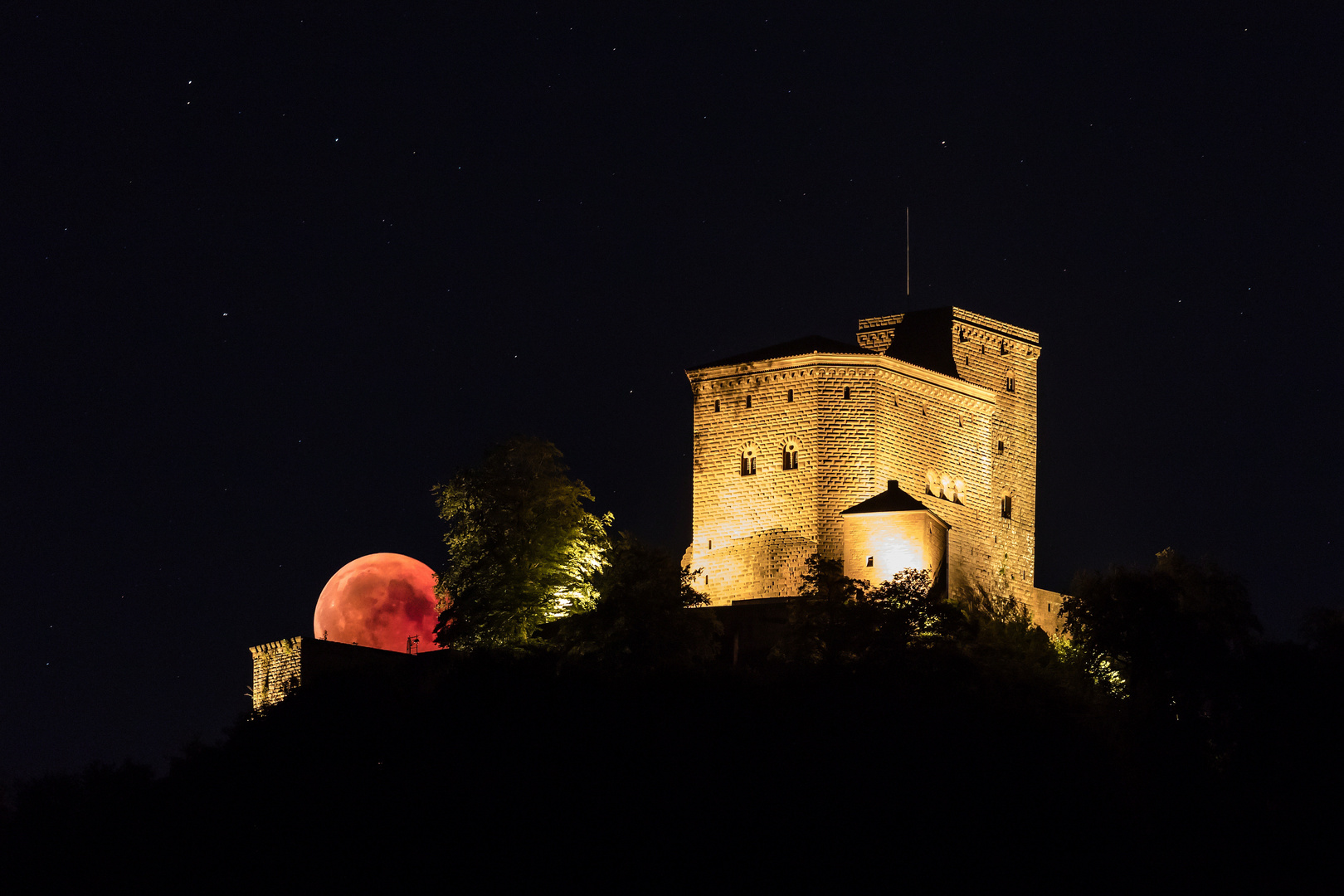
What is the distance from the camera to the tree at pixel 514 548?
62375 mm

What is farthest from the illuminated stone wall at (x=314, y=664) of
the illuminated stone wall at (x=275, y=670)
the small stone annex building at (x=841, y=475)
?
the small stone annex building at (x=841, y=475)

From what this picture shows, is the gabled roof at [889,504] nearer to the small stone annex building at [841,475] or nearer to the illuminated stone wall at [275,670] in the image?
the small stone annex building at [841,475]

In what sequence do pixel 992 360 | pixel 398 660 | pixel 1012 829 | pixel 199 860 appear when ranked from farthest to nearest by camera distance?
pixel 992 360 → pixel 398 660 → pixel 199 860 → pixel 1012 829

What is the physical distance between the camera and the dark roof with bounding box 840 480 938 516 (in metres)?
64.3

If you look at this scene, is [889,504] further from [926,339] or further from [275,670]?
[275,670]

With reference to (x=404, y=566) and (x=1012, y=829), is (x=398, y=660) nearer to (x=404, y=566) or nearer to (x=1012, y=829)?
(x=404, y=566)

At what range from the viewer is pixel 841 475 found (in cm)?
6612

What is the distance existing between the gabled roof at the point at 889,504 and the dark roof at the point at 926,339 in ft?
26.8

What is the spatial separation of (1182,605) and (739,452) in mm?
12990

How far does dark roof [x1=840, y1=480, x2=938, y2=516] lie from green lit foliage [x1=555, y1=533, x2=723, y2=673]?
5539 mm

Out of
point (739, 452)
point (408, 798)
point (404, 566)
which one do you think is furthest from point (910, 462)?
point (408, 798)

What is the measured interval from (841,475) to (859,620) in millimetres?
7656

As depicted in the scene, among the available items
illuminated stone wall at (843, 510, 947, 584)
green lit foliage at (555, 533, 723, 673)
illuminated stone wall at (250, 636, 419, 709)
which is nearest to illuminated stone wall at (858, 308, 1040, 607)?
illuminated stone wall at (843, 510, 947, 584)

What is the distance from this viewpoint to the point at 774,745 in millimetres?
55844
